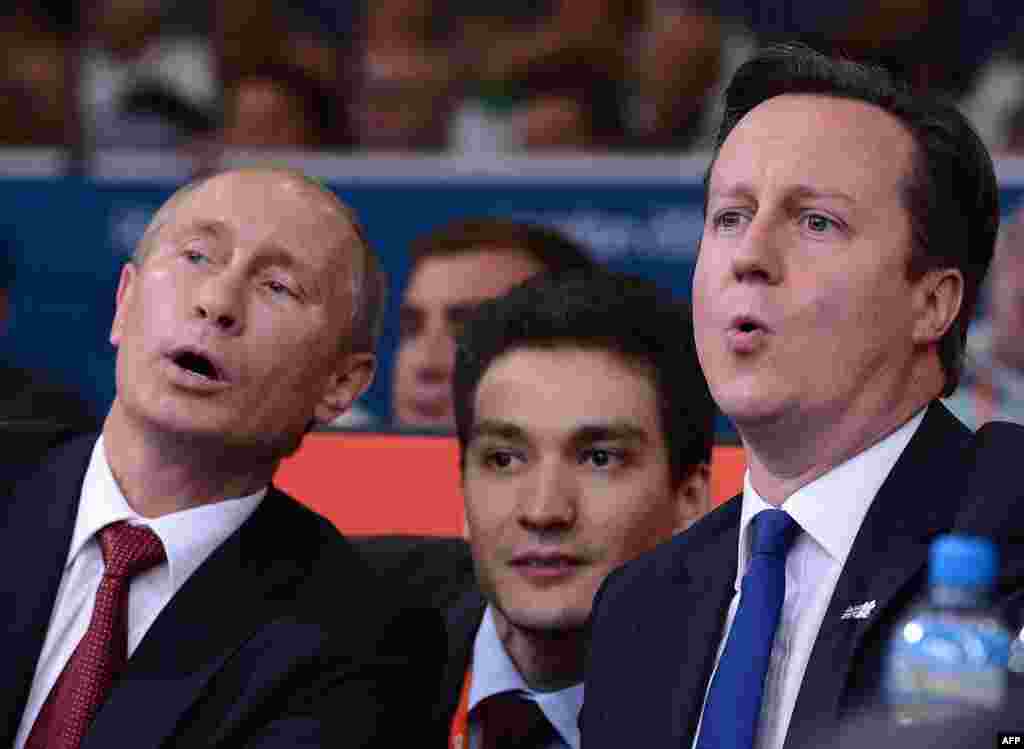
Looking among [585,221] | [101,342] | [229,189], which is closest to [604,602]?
[229,189]

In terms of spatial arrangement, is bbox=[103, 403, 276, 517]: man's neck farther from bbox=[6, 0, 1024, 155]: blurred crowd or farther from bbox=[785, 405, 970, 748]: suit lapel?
bbox=[6, 0, 1024, 155]: blurred crowd

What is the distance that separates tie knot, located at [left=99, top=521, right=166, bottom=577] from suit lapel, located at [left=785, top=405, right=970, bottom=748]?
2.95ft

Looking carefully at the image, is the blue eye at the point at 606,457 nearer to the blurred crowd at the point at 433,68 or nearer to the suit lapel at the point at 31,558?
the suit lapel at the point at 31,558

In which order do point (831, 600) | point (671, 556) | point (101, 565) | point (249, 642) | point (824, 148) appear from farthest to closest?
1. point (101, 565)
2. point (249, 642)
3. point (671, 556)
4. point (824, 148)
5. point (831, 600)

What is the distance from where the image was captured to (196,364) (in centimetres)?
242

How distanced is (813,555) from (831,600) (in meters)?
0.10

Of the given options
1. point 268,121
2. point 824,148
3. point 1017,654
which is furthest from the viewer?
point 268,121

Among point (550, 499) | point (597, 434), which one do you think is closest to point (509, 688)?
point (550, 499)

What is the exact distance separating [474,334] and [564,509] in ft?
1.20

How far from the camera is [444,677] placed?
253 cm

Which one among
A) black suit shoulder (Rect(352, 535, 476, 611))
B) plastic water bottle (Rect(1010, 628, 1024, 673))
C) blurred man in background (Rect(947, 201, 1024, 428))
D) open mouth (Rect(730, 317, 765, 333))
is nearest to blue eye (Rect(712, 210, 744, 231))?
open mouth (Rect(730, 317, 765, 333))

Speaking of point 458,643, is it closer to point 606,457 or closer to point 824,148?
point 606,457

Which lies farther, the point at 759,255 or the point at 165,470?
the point at 165,470

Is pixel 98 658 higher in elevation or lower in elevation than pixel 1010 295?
lower
